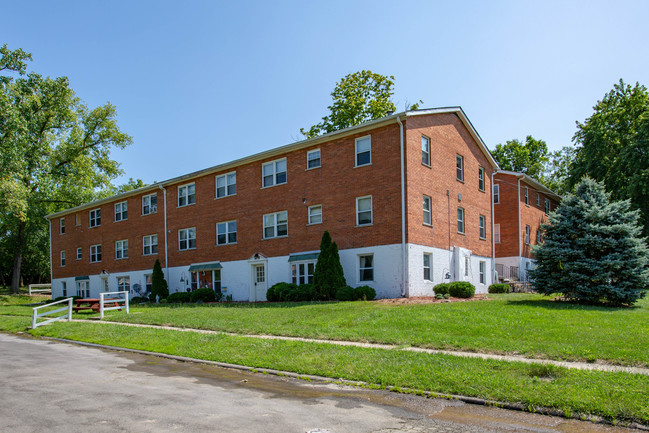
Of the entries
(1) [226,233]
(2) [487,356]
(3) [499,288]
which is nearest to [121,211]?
(1) [226,233]

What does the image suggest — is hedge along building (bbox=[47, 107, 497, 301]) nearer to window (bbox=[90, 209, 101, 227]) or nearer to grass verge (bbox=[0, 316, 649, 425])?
window (bbox=[90, 209, 101, 227])

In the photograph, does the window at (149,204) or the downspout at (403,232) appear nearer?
the downspout at (403,232)

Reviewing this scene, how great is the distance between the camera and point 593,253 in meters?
17.8

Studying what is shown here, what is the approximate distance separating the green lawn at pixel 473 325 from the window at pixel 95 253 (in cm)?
2255

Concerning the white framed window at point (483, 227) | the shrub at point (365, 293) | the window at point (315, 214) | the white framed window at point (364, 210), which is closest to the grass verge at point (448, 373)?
the shrub at point (365, 293)

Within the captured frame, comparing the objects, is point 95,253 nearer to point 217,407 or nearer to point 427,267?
point 427,267

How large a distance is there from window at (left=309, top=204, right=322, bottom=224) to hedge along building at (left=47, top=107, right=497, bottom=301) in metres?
0.06

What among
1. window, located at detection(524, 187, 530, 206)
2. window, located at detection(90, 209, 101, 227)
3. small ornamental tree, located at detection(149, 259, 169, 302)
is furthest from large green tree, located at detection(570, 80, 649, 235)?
window, located at detection(90, 209, 101, 227)

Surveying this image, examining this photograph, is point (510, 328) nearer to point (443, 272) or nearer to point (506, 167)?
point (443, 272)

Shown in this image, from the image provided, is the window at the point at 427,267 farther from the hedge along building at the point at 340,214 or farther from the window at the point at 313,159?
the window at the point at 313,159

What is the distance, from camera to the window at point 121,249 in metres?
37.1

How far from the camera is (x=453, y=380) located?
8.32 m

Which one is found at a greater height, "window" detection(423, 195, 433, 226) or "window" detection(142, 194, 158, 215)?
"window" detection(142, 194, 158, 215)

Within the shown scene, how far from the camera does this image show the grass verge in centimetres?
705
